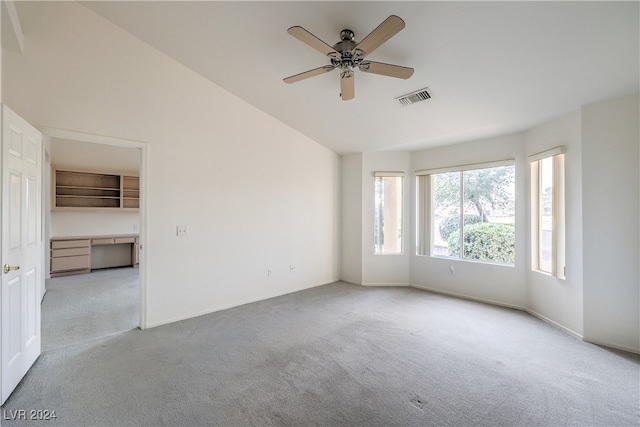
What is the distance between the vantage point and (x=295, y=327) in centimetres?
351

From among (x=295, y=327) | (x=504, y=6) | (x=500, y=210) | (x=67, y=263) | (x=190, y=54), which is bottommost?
(x=295, y=327)

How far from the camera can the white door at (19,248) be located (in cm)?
214

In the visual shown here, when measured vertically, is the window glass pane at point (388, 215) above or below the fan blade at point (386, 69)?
below

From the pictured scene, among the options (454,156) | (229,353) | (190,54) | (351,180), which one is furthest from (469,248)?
(190,54)

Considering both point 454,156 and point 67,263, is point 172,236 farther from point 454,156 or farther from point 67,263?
point 454,156

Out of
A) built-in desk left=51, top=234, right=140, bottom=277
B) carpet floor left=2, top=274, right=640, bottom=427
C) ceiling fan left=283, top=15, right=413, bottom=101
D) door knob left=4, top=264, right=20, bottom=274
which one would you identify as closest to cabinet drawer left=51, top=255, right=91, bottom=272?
built-in desk left=51, top=234, right=140, bottom=277

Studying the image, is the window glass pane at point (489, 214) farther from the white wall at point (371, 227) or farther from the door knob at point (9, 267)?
the door knob at point (9, 267)

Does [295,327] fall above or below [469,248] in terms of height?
below

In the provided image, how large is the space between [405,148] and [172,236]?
13.1ft

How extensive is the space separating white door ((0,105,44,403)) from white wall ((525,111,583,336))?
5.28 metres

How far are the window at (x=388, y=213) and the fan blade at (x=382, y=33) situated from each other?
336 centimetres

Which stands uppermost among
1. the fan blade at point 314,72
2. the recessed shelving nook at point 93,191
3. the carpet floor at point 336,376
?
the fan blade at point 314,72

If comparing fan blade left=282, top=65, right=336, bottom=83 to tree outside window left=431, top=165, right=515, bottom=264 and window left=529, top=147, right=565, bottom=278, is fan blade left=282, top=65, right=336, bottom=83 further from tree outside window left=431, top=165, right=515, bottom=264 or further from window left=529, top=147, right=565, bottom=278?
tree outside window left=431, top=165, right=515, bottom=264

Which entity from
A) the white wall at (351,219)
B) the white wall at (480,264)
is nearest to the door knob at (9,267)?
the white wall at (351,219)
